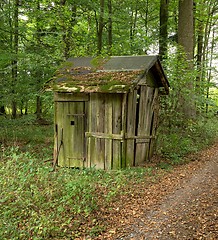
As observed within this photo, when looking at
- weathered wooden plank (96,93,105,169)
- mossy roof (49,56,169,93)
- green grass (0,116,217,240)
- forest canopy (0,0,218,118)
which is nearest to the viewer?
green grass (0,116,217,240)

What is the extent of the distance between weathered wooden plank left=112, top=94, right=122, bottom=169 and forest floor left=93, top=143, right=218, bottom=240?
1444 mm

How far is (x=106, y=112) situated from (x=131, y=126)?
89 cm

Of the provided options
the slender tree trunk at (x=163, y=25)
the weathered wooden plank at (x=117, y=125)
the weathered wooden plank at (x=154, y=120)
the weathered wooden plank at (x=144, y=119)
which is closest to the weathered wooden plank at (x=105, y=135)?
the weathered wooden plank at (x=117, y=125)

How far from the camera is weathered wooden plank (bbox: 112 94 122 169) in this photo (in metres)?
7.61

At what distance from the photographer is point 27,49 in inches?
464

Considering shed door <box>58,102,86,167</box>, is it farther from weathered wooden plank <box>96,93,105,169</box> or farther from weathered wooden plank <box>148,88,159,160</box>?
weathered wooden plank <box>148,88,159,160</box>

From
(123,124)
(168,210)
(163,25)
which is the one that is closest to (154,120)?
(123,124)

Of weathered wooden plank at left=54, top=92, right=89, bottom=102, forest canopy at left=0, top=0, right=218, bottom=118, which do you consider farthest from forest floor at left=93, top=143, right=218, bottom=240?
forest canopy at left=0, top=0, right=218, bottom=118

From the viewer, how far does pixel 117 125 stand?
7660 millimetres

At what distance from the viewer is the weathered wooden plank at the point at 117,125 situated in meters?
7.61

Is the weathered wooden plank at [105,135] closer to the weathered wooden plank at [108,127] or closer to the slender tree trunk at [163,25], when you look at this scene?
the weathered wooden plank at [108,127]

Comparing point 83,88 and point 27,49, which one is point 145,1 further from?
point 83,88

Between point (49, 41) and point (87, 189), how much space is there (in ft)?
29.7

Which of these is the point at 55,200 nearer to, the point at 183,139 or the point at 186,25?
the point at 183,139
